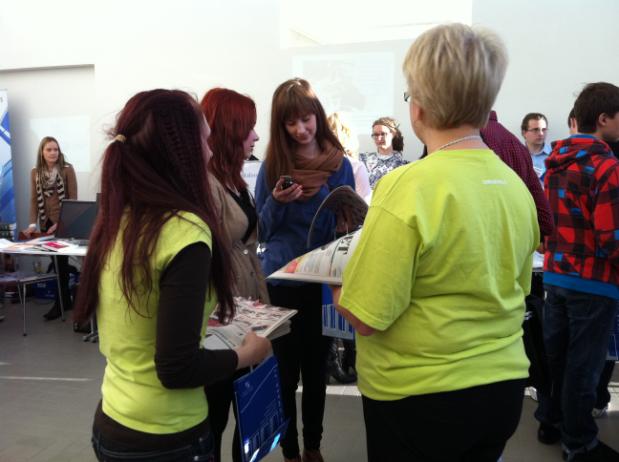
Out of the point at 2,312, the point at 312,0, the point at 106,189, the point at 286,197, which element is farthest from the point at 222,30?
the point at 106,189

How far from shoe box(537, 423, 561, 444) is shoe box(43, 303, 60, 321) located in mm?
4409

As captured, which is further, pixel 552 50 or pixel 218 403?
pixel 552 50

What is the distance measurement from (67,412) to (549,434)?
2.55 meters

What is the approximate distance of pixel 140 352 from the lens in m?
1.09

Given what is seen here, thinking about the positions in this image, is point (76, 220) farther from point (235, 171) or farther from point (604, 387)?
point (604, 387)

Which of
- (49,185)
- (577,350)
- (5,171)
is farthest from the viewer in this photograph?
(5,171)

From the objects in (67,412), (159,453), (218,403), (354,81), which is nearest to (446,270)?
(159,453)

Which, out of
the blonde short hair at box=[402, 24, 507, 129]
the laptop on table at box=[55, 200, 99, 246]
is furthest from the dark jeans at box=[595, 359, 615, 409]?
the laptop on table at box=[55, 200, 99, 246]

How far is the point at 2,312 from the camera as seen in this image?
223 inches

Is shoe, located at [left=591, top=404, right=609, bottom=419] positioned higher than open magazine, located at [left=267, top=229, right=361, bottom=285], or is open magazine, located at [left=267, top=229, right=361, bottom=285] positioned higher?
open magazine, located at [left=267, top=229, right=361, bottom=285]

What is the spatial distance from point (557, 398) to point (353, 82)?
382 cm

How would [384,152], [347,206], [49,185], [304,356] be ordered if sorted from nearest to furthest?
[347,206] < [304,356] < [384,152] < [49,185]

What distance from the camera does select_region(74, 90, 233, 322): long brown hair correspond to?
1.08 metres

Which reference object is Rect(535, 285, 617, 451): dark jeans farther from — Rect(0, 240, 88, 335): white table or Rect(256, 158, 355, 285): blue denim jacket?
Rect(0, 240, 88, 335): white table
